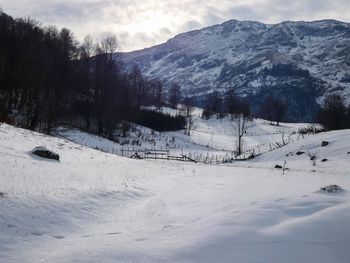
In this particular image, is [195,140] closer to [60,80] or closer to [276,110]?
[60,80]

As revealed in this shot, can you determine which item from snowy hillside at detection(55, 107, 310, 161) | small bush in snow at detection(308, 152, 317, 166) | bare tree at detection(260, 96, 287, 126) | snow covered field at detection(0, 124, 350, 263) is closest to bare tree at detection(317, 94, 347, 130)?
snowy hillside at detection(55, 107, 310, 161)

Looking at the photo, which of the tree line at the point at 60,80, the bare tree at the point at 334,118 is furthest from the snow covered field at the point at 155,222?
the bare tree at the point at 334,118

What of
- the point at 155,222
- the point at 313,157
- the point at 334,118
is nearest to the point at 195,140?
the point at 334,118

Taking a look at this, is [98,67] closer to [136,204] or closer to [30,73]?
[30,73]

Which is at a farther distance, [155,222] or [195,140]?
[195,140]

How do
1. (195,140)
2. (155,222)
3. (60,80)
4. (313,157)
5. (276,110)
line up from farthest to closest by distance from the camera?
1. (276,110)
2. (195,140)
3. (60,80)
4. (313,157)
5. (155,222)

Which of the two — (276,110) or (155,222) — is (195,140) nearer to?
(276,110)

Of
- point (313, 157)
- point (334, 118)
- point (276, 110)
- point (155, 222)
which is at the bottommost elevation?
point (155, 222)

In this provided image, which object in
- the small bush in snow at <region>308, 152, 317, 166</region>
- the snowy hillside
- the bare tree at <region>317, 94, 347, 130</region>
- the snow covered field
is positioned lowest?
the snow covered field

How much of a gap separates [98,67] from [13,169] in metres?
64.8

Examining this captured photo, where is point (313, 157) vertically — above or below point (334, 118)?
below

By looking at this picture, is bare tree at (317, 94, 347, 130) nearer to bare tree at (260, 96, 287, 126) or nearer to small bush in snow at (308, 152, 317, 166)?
small bush in snow at (308, 152, 317, 166)

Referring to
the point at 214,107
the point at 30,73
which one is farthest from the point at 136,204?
the point at 214,107

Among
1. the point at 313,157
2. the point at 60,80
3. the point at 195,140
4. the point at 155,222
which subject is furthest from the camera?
the point at 195,140
